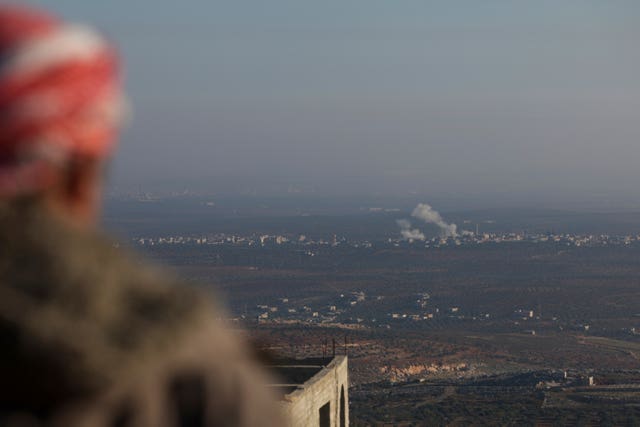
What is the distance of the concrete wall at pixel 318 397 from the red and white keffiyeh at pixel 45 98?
9975 mm

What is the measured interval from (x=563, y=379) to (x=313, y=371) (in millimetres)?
37832

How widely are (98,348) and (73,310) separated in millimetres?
53

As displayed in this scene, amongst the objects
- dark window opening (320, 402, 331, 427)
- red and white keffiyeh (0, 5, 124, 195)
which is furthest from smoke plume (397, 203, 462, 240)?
red and white keffiyeh (0, 5, 124, 195)

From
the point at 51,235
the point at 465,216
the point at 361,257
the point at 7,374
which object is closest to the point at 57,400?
the point at 7,374

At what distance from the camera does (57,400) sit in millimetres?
1479

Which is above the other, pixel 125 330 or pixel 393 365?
pixel 125 330

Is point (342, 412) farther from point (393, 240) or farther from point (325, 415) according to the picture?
point (393, 240)

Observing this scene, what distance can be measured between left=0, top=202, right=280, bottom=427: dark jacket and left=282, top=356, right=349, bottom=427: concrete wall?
33.2 feet

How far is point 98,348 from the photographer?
57.8 inches

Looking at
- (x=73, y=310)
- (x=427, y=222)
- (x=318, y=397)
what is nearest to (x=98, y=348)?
(x=73, y=310)

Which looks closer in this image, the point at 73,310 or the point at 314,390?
the point at 73,310

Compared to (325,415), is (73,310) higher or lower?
higher

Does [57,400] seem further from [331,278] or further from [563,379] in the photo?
[331,278]

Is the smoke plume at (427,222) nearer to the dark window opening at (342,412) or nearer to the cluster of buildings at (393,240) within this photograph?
the cluster of buildings at (393,240)
